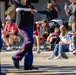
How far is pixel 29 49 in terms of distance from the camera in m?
9.10

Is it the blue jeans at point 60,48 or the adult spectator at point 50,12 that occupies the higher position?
the adult spectator at point 50,12

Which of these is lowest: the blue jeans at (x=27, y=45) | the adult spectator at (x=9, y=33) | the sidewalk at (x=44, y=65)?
the sidewalk at (x=44, y=65)

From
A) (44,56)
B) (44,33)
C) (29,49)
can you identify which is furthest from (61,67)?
(44,33)

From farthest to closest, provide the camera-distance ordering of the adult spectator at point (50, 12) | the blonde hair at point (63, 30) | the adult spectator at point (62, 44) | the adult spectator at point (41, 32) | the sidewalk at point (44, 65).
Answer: the adult spectator at point (50, 12) → the adult spectator at point (41, 32) → the blonde hair at point (63, 30) → the adult spectator at point (62, 44) → the sidewalk at point (44, 65)

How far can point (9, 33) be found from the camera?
46.0 feet

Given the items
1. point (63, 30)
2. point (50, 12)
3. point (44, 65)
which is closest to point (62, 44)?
point (63, 30)

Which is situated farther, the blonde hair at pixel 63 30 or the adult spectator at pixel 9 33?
the adult spectator at pixel 9 33

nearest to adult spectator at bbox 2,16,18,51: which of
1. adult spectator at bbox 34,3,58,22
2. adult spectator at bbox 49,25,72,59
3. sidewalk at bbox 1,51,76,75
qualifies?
sidewalk at bbox 1,51,76,75

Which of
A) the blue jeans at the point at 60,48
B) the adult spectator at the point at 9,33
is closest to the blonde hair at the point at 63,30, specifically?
the blue jeans at the point at 60,48

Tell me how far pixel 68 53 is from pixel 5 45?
2550 millimetres

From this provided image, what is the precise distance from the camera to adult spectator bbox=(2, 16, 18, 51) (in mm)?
13706

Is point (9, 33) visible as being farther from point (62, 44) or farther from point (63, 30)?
point (62, 44)

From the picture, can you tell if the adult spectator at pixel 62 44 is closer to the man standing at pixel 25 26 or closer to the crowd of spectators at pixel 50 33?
the crowd of spectators at pixel 50 33

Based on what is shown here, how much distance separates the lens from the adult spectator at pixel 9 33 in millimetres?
13706
